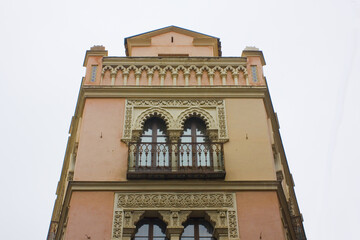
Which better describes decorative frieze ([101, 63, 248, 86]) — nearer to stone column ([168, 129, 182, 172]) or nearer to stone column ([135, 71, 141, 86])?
stone column ([135, 71, 141, 86])

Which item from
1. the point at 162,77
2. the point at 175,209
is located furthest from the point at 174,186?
the point at 162,77

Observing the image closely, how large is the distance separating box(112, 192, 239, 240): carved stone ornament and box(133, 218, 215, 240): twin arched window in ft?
0.67

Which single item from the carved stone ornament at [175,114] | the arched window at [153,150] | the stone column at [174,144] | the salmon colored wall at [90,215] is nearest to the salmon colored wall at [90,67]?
the carved stone ornament at [175,114]

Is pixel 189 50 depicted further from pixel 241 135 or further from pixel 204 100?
pixel 241 135

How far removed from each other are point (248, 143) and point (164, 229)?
3074 mm

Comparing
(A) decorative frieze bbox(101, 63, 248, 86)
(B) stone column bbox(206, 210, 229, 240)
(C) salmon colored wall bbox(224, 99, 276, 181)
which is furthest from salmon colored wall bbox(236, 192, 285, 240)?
(A) decorative frieze bbox(101, 63, 248, 86)

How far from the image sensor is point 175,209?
11.8 m

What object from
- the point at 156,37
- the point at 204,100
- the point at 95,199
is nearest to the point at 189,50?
the point at 156,37

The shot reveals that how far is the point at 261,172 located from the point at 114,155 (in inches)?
140

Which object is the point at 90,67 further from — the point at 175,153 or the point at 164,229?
the point at 164,229

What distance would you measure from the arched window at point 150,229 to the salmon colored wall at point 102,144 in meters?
1.17

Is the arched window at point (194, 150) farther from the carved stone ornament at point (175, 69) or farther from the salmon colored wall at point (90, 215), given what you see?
the carved stone ornament at point (175, 69)

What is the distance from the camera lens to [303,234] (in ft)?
47.3

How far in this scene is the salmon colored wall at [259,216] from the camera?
1143 centimetres
